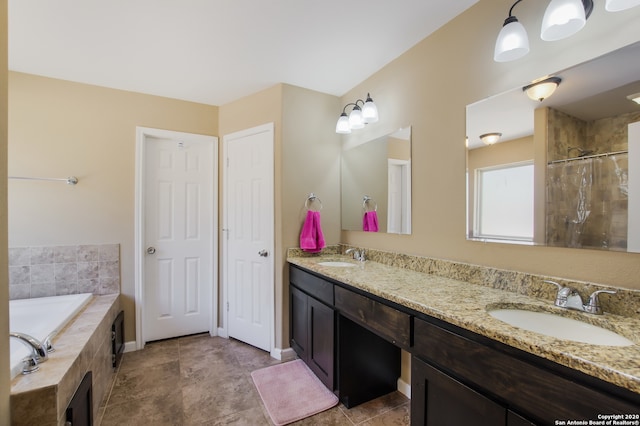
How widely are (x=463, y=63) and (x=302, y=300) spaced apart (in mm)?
1940

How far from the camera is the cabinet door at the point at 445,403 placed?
0.92m

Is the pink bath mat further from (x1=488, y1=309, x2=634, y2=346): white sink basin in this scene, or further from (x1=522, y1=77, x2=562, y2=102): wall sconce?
(x1=522, y1=77, x2=562, y2=102): wall sconce

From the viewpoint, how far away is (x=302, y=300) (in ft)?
7.22

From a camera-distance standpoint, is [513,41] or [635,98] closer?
[635,98]

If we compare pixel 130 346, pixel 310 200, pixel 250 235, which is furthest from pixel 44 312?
pixel 310 200

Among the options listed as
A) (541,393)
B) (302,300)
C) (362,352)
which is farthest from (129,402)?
(541,393)

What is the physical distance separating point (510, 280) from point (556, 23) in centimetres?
109

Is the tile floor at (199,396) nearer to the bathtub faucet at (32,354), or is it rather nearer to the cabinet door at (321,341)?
the cabinet door at (321,341)

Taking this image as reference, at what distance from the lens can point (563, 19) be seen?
1.04m

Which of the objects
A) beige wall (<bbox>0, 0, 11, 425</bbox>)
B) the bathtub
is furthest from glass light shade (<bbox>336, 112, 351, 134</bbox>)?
the bathtub

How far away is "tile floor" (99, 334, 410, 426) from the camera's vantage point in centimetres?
170

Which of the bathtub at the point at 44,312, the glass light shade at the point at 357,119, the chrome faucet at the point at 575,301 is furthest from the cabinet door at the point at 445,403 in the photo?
the bathtub at the point at 44,312

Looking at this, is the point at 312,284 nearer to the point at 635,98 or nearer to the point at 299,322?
the point at 299,322

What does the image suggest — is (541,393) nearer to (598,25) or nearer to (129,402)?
(598,25)
